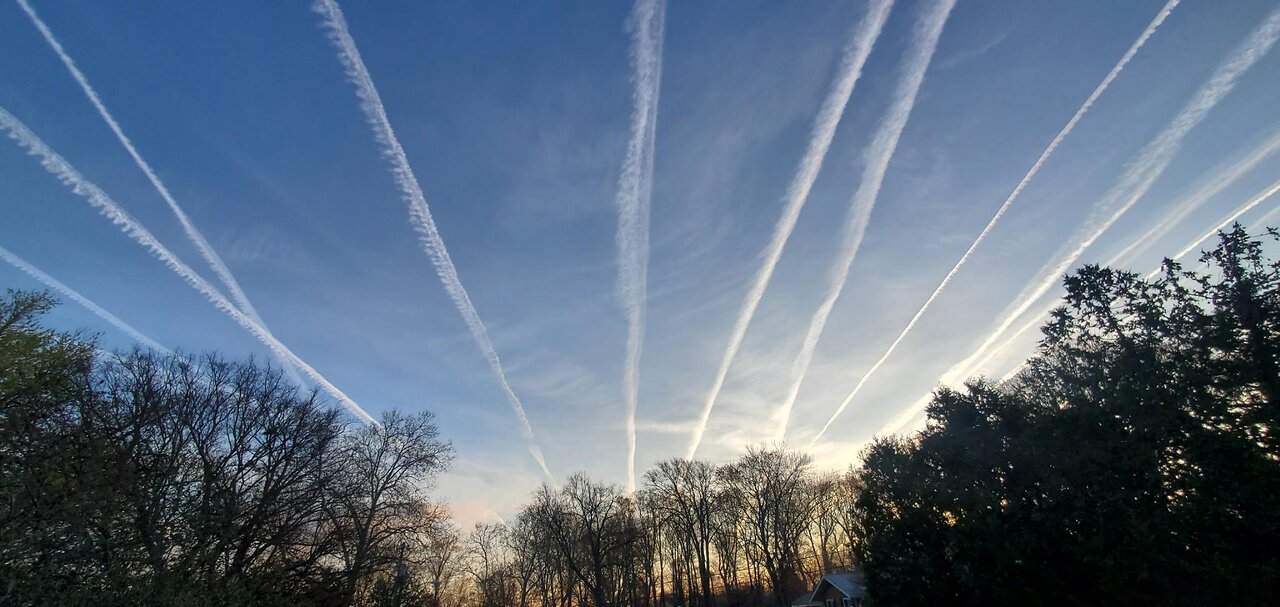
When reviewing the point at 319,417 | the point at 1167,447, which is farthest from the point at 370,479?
the point at 1167,447

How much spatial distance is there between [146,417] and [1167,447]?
34570mm

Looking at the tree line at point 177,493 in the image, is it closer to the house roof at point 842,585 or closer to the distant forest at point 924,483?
the distant forest at point 924,483

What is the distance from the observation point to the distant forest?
1273 cm

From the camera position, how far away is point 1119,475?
59.2 ft

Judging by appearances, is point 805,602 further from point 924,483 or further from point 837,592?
point 924,483

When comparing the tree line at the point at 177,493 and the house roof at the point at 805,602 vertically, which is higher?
the tree line at the point at 177,493

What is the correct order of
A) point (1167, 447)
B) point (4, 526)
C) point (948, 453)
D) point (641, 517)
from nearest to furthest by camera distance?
point (4, 526)
point (1167, 447)
point (948, 453)
point (641, 517)

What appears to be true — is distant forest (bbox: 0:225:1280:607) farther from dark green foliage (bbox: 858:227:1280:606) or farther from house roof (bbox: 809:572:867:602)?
house roof (bbox: 809:572:867:602)

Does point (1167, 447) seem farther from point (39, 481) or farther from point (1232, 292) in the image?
point (39, 481)

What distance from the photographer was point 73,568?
11164 millimetres

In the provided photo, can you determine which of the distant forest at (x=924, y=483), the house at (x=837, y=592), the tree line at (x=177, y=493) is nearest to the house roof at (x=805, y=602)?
the house at (x=837, y=592)

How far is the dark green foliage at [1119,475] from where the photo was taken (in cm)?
1620

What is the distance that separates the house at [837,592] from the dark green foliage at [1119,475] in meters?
19.5

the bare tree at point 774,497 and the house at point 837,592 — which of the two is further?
the bare tree at point 774,497
